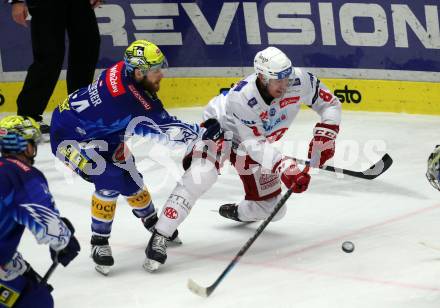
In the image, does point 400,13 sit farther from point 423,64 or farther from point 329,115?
point 329,115

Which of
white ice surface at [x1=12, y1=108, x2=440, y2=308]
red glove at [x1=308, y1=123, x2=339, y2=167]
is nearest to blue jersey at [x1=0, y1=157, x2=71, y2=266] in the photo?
white ice surface at [x1=12, y1=108, x2=440, y2=308]

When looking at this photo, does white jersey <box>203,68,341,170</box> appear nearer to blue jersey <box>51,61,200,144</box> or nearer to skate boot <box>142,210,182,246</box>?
blue jersey <box>51,61,200,144</box>

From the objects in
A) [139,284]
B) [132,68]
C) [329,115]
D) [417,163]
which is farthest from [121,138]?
[417,163]

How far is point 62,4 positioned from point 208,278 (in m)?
3.24

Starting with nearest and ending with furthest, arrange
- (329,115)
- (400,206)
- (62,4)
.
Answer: (329,115), (400,206), (62,4)

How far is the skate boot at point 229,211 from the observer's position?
5.45 m

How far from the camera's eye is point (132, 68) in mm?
4746

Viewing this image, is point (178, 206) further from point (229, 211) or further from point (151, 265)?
point (229, 211)

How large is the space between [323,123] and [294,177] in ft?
2.18

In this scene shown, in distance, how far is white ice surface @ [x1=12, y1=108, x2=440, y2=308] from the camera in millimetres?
4379

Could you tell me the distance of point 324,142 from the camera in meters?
5.16

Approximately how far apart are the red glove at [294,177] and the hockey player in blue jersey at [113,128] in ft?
1.21

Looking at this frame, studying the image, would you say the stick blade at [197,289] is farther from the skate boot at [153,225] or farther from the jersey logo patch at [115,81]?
the jersey logo patch at [115,81]

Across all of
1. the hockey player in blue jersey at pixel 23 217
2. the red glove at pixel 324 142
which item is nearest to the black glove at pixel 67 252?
the hockey player in blue jersey at pixel 23 217
